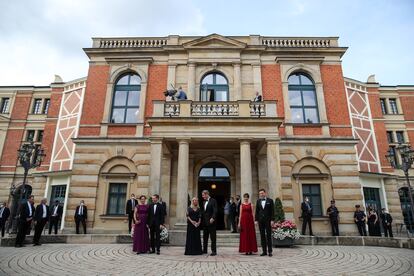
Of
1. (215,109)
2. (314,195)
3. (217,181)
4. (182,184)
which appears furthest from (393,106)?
(182,184)

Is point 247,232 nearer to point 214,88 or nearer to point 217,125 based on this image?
point 217,125

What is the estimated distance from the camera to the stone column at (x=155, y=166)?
37.9ft

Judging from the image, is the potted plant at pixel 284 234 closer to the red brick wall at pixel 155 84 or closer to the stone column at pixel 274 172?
the stone column at pixel 274 172

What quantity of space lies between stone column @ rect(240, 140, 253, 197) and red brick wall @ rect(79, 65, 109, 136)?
867cm

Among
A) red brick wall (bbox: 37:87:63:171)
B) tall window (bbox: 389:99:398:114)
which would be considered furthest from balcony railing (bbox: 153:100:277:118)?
tall window (bbox: 389:99:398:114)

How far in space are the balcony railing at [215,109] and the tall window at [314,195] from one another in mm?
4856

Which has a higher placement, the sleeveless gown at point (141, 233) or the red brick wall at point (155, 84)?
the red brick wall at point (155, 84)

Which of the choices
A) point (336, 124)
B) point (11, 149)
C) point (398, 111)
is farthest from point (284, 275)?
point (11, 149)

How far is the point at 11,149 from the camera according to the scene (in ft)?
83.3

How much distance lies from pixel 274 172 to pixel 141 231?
20.5 feet

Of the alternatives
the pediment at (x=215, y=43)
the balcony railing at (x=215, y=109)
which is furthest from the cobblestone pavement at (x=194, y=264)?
the pediment at (x=215, y=43)

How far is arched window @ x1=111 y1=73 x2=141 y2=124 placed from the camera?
51.6 feet

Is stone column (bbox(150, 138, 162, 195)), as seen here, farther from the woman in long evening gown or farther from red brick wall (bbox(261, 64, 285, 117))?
red brick wall (bbox(261, 64, 285, 117))

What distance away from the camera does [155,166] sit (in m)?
11.8
